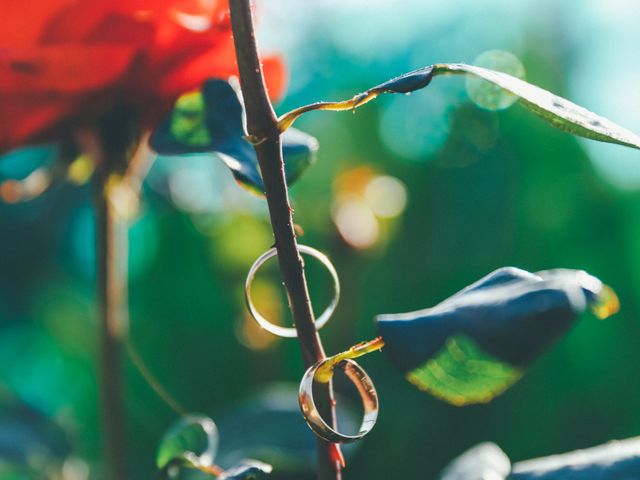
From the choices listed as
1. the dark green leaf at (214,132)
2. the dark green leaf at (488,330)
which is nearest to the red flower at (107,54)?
the dark green leaf at (214,132)

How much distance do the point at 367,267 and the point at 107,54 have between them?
18.3 inches

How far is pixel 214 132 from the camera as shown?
0.22m

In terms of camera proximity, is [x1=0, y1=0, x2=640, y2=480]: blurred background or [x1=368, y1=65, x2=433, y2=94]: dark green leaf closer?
[x1=368, y1=65, x2=433, y2=94]: dark green leaf

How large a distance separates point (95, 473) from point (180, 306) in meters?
0.19

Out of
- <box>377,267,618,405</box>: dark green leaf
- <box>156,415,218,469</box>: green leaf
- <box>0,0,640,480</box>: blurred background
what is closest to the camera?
<box>377,267,618,405</box>: dark green leaf

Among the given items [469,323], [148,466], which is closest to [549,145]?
[148,466]

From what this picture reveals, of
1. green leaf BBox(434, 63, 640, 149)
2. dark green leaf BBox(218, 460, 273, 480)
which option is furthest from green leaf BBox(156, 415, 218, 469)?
green leaf BBox(434, 63, 640, 149)

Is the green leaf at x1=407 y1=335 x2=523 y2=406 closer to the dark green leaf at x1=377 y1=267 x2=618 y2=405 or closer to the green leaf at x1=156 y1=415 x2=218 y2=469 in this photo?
the dark green leaf at x1=377 y1=267 x2=618 y2=405

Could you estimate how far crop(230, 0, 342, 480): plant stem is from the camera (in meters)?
0.17

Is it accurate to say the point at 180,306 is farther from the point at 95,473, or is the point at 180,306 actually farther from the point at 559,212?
the point at 559,212

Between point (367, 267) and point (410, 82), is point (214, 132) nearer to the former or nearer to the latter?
point (410, 82)

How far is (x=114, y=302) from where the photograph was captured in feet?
1.10

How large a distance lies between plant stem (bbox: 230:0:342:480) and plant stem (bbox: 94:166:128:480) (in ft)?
0.60

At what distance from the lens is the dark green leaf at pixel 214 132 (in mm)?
214
